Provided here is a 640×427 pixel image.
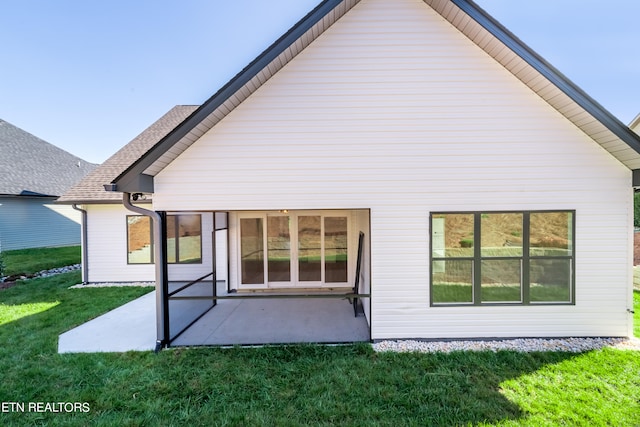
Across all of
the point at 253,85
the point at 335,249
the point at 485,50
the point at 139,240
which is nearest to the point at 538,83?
the point at 485,50

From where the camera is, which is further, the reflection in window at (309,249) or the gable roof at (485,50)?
the reflection in window at (309,249)

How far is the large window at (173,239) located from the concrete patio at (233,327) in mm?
2153

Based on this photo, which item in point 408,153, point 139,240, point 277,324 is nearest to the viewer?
point 408,153

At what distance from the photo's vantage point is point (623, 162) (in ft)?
16.2

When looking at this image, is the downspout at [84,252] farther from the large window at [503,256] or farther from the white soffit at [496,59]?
the large window at [503,256]

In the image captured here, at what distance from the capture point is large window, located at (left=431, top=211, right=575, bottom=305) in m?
5.11

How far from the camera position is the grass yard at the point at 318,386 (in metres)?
3.25

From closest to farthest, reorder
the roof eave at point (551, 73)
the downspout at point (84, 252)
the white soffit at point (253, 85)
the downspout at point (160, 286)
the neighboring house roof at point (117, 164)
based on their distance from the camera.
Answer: the roof eave at point (551, 73) < the white soffit at point (253, 85) < the downspout at point (160, 286) < the neighboring house roof at point (117, 164) < the downspout at point (84, 252)

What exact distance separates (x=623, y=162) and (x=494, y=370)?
13.9 ft

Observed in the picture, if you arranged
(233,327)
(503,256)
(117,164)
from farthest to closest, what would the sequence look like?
1. (117,164)
2. (233,327)
3. (503,256)

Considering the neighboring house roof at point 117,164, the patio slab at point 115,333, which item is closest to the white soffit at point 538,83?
the patio slab at point 115,333

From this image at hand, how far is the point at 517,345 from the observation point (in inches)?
192

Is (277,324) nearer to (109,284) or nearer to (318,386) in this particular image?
(318,386)

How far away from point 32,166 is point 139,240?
1346 centimetres
